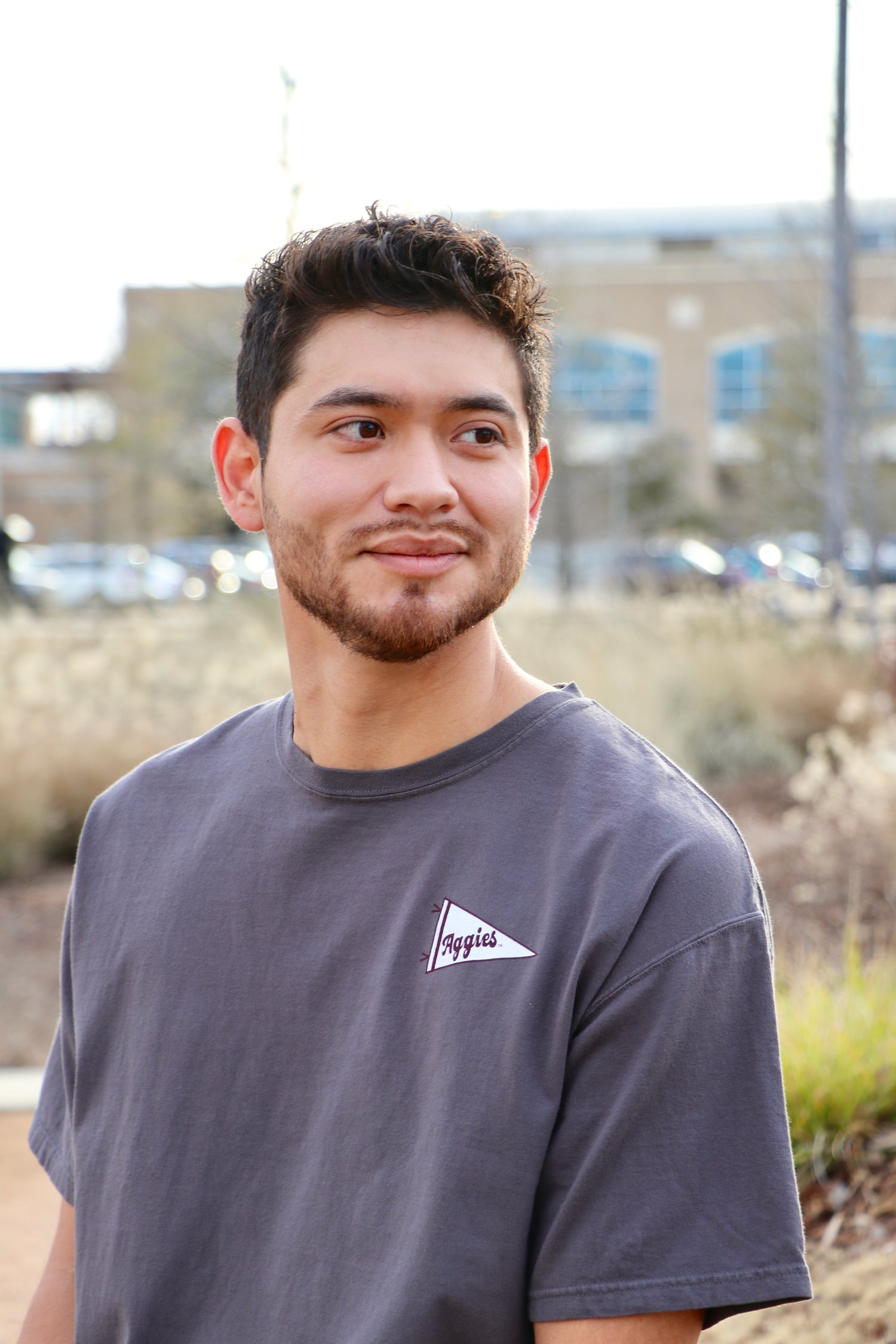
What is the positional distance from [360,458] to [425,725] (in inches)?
14.2

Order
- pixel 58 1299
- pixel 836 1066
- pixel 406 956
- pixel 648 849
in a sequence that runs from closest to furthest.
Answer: pixel 648 849, pixel 406 956, pixel 58 1299, pixel 836 1066

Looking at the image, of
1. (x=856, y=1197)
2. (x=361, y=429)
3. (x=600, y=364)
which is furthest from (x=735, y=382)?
(x=361, y=429)

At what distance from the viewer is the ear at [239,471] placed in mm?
2066

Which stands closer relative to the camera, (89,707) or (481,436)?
(481,436)

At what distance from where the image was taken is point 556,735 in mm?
1725

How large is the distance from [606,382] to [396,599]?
137ft

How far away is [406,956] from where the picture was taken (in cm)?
161

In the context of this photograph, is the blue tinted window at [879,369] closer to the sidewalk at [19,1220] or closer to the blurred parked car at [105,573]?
the blurred parked car at [105,573]

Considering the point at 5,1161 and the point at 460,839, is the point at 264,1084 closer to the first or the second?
the point at 460,839

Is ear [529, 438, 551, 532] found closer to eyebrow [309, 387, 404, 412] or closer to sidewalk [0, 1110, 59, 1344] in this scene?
eyebrow [309, 387, 404, 412]

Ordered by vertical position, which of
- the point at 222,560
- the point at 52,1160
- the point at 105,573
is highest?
the point at 52,1160

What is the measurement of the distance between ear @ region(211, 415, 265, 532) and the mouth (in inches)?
13.2

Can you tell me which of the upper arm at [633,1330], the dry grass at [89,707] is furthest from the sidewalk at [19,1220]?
the dry grass at [89,707]

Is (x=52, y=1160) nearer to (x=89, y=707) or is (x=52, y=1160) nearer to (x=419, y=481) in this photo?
(x=419, y=481)
